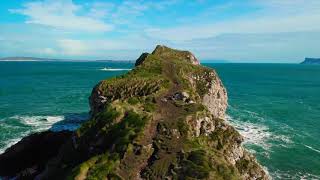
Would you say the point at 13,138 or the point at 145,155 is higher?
the point at 145,155

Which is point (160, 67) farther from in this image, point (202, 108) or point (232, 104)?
point (232, 104)

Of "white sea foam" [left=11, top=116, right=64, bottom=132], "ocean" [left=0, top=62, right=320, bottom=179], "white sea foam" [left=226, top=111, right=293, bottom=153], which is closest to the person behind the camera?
"ocean" [left=0, top=62, right=320, bottom=179]

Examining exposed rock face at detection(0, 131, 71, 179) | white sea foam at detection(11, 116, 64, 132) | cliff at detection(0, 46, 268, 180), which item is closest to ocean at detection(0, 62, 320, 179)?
white sea foam at detection(11, 116, 64, 132)

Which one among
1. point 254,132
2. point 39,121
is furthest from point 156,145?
point 39,121

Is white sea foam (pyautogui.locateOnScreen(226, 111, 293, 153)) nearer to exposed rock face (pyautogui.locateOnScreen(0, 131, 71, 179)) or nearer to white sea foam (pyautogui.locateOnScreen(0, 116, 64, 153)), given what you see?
exposed rock face (pyautogui.locateOnScreen(0, 131, 71, 179))

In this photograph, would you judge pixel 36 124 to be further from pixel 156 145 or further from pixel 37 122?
pixel 156 145

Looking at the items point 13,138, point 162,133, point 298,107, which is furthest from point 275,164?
point 298,107

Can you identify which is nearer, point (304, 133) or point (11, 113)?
→ point (304, 133)

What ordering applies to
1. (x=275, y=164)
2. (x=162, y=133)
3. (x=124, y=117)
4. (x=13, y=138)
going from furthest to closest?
(x=13, y=138) → (x=275, y=164) → (x=124, y=117) → (x=162, y=133)

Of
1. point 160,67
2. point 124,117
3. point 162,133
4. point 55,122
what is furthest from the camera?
point 55,122
